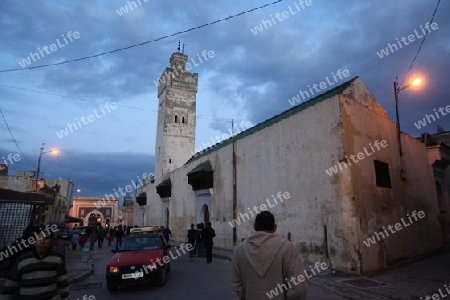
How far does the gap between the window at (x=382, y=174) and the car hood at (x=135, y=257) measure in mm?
8560

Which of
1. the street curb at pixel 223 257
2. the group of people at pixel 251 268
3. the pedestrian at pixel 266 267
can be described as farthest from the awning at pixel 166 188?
the pedestrian at pixel 266 267

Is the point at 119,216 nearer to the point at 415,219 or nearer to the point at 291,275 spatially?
the point at 415,219

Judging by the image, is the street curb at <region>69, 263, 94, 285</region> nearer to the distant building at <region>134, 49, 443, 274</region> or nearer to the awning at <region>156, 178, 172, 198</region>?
the distant building at <region>134, 49, 443, 274</region>

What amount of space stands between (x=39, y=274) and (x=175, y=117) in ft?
103

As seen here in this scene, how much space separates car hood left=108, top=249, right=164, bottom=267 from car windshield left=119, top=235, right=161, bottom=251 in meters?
0.32

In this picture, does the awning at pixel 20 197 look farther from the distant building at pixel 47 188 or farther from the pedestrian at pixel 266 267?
the pedestrian at pixel 266 267

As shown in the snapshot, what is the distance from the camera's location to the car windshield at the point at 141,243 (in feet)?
29.3

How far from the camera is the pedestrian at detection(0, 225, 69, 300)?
3.34 m

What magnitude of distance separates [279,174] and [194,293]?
23.5ft

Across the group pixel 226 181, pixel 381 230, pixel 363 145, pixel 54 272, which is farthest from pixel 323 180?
pixel 54 272

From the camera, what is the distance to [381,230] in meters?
10.7

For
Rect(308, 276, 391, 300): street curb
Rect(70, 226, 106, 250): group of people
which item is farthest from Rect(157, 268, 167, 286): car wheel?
Rect(70, 226, 106, 250): group of people

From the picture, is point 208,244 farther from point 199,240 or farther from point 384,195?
point 384,195

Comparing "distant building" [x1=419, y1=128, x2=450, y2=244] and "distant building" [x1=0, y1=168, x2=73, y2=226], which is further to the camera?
"distant building" [x1=0, y1=168, x2=73, y2=226]
